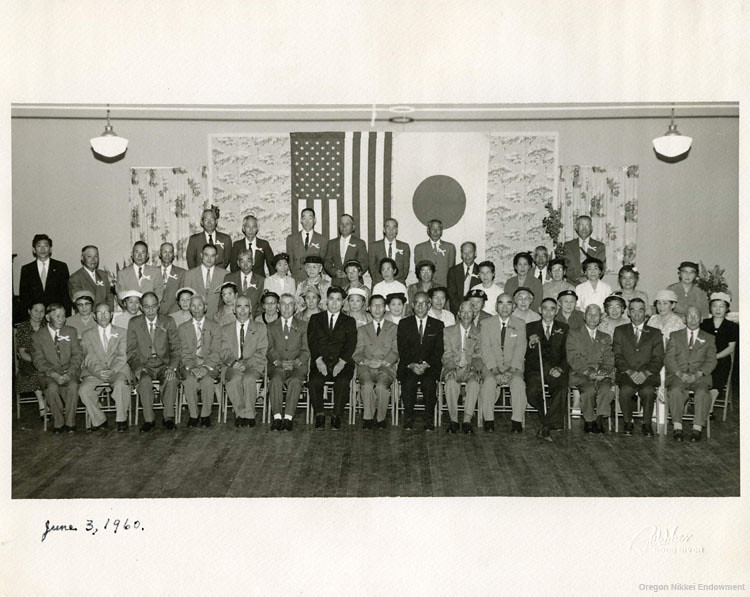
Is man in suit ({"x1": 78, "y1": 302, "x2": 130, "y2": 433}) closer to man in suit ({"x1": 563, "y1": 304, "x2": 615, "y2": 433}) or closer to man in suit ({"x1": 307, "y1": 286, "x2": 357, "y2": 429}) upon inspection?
man in suit ({"x1": 307, "y1": 286, "x2": 357, "y2": 429})

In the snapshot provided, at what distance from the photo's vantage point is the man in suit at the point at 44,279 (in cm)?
690

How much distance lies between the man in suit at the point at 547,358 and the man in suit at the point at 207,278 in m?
2.86

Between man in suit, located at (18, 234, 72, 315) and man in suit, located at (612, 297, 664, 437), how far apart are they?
15.9 feet

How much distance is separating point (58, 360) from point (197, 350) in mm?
1126

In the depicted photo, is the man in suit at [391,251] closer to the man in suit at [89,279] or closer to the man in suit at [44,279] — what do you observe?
the man in suit at [89,279]

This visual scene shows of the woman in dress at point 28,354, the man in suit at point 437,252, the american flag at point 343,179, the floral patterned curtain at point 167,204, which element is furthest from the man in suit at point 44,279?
the man in suit at point 437,252

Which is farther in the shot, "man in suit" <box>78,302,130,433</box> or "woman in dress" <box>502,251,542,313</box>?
"woman in dress" <box>502,251,542,313</box>

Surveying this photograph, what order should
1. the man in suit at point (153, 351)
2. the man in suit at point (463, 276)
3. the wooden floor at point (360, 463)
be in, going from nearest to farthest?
the wooden floor at point (360, 463) < the man in suit at point (153, 351) < the man in suit at point (463, 276)

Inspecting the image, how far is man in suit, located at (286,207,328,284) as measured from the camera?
24.2 feet

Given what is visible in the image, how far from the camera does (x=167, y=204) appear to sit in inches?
317

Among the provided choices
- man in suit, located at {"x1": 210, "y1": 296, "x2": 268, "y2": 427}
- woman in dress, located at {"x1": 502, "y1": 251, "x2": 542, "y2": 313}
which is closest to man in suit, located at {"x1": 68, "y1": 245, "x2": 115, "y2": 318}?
man in suit, located at {"x1": 210, "y1": 296, "x2": 268, "y2": 427}
